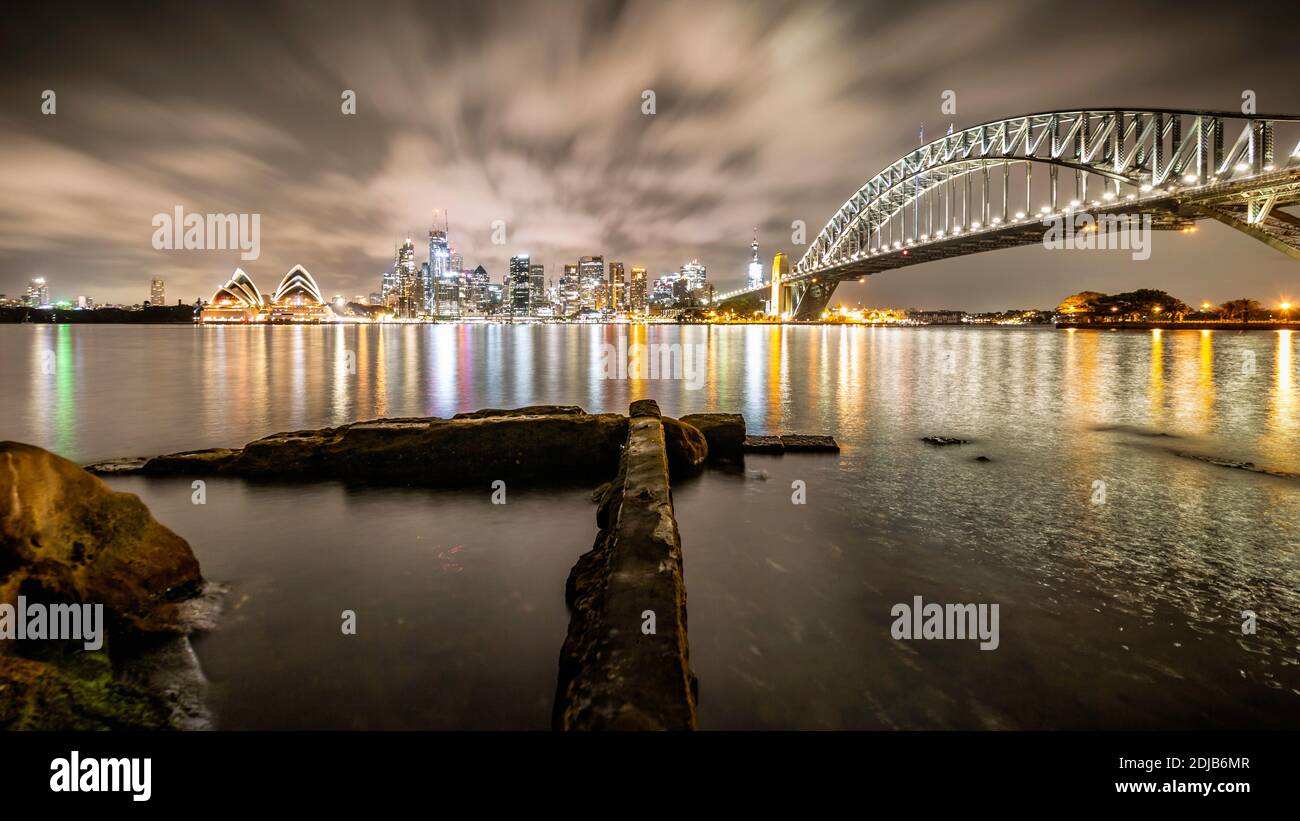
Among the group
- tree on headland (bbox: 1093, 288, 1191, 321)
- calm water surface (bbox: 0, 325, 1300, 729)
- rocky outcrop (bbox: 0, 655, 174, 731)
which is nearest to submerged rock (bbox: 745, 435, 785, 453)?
calm water surface (bbox: 0, 325, 1300, 729)

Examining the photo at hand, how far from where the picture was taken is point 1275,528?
6.40 meters

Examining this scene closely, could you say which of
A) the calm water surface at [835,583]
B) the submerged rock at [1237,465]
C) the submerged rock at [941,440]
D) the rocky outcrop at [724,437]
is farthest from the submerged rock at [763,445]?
the submerged rock at [1237,465]

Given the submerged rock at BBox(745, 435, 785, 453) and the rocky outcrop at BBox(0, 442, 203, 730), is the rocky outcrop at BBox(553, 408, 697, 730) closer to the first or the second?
the rocky outcrop at BBox(0, 442, 203, 730)

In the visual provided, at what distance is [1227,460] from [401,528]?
523 inches

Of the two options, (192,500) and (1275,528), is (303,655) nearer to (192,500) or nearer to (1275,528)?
(192,500)

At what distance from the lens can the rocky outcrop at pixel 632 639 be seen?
7.37 feet

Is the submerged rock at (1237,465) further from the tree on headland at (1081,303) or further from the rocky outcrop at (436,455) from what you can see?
the tree on headland at (1081,303)

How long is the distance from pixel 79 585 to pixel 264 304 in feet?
599

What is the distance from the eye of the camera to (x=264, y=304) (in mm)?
153500

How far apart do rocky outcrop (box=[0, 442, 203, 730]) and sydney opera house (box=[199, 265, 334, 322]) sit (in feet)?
550

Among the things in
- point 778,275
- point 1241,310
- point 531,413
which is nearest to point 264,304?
point 778,275

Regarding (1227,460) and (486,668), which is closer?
(486,668)
